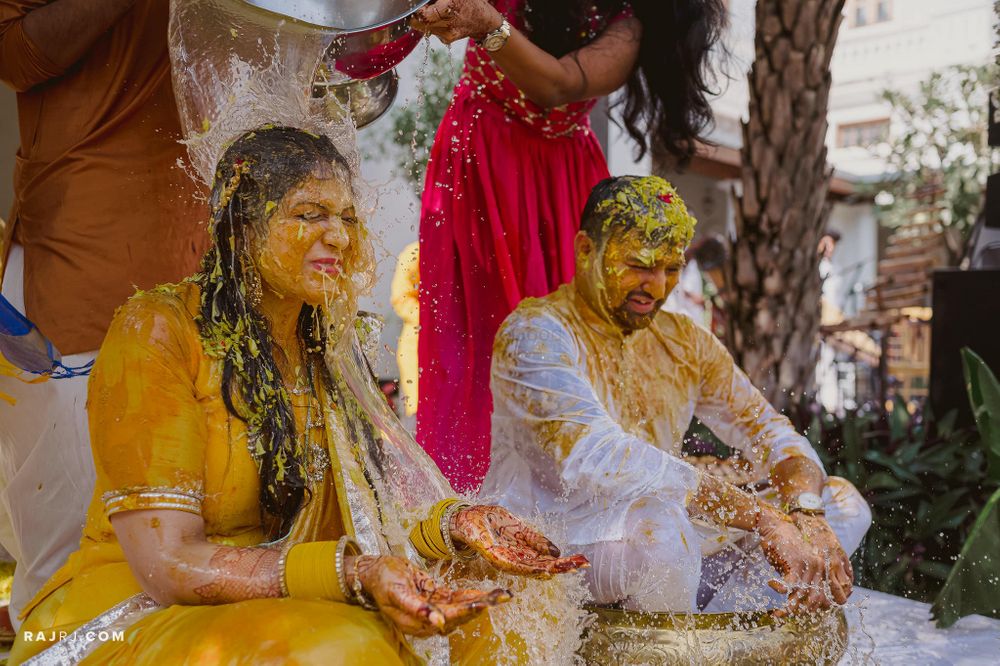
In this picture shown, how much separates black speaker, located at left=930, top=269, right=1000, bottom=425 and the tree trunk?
2.21 ft

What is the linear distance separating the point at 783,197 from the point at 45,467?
12.1 feet

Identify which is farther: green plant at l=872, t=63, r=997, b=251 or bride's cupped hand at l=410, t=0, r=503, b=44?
green plant at l=872, t=63, r=997, b=251

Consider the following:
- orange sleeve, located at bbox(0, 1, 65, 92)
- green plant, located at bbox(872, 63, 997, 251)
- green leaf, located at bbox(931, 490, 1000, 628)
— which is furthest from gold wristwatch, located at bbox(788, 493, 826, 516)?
green plant, located at bbox(872, 63, 997, 251)

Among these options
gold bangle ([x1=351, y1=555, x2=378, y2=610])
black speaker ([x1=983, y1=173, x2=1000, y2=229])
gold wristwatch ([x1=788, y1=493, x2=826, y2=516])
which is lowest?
gold wristwatch ([x1=788, y1=493, x2=826, y2=516])

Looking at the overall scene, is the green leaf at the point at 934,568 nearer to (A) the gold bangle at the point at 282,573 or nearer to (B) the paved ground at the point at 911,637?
(B) the paved ground at the point at 911,637

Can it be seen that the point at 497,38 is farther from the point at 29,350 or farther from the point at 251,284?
the point at 29,350

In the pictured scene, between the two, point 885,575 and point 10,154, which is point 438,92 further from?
point 885,575

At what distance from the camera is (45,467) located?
2619 mm

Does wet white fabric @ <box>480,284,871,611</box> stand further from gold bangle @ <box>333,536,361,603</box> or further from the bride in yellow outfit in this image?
gold bangle @ <box>333,536,361,603</box>

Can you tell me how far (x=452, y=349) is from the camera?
10.7ft

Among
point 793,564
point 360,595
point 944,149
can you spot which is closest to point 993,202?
point 793,564

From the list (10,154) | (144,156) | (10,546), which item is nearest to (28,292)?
(144,156)

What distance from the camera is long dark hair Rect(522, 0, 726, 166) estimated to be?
316 cm

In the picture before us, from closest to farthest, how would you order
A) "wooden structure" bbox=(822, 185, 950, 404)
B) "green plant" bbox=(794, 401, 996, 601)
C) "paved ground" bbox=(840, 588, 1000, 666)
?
1. "paved ground" bbox=(840, 588, 1000, 666)
2. "green plant" bbox=(794, 401, 996, 601)
3. "wooden structure" bbox=(822, 185, 950, 404)
